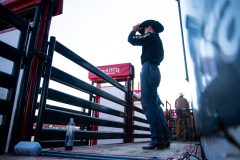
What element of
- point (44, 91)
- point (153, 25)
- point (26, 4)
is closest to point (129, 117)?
point (153, 25)

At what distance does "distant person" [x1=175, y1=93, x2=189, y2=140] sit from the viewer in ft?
25.4

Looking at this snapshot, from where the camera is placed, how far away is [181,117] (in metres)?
7.74

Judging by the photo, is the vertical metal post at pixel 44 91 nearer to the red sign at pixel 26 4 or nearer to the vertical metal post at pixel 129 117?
the red sign at pixel 26 4

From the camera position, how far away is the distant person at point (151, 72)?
100 inches

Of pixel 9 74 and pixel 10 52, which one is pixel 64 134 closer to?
pixel 9 74

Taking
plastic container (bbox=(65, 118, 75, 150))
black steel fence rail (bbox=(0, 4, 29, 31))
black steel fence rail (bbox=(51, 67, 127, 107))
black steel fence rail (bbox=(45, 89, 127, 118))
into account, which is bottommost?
plastic container (bbox=(65, 118, 75, 150))

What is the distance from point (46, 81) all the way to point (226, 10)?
6.11 feet

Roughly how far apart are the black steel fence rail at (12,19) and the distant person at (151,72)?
4.96ft

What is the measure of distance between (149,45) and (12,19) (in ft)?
5.88

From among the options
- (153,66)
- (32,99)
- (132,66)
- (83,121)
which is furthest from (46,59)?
(132,66)

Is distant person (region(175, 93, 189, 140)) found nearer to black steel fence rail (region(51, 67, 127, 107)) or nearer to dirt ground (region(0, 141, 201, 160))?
black steel fence rail (region(51, 67, 127, 107))

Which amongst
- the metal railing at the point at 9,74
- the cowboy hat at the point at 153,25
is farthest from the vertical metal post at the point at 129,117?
the metal railing at the point at 9,74

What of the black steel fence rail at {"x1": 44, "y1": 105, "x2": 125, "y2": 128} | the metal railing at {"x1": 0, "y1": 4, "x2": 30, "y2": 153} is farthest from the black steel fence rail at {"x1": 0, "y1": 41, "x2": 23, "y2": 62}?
the black steel fence rail at {"x1": 44, "y1": 105, "x2": 125, "y2": 128}

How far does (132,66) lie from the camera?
5281 millimetres
